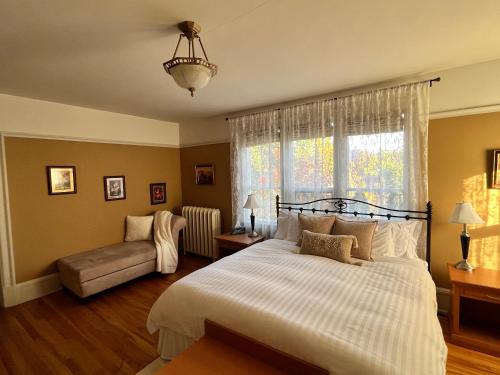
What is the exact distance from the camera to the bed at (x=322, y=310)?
1.16 meters

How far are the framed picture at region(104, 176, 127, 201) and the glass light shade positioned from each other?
111 inches

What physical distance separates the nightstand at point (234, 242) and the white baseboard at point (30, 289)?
2188 mm

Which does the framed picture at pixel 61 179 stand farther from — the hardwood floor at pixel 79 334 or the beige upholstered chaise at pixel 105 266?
the hardwood floor at pixel 79 334

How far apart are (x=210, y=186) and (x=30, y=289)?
2726mm

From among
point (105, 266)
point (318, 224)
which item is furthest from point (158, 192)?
point (318, 224)

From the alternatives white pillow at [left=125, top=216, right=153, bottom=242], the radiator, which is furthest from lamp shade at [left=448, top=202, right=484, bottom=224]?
white pillow at [left=125, top=216, right=153, bottom=242]

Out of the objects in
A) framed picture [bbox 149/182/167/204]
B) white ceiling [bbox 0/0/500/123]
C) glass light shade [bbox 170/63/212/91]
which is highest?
white ceiling [bbox 0/0/500/123]

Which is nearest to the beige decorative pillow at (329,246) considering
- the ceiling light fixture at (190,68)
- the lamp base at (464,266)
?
the lamp base at (464,266)

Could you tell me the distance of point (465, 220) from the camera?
6.90ft

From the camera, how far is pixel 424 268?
209 centimetres

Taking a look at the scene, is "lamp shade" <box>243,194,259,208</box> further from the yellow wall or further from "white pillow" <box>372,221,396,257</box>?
the yellow wall

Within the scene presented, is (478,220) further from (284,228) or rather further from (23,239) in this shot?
(23,239)

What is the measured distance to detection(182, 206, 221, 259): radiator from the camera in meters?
4.07

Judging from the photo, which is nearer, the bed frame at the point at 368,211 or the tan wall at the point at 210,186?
the bed frame at the point at 368,211
